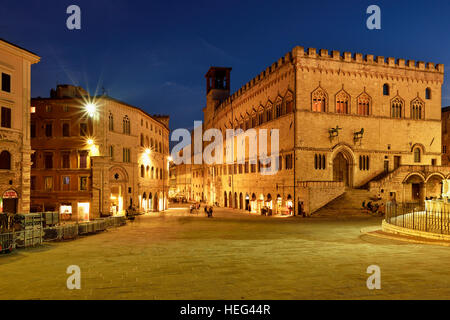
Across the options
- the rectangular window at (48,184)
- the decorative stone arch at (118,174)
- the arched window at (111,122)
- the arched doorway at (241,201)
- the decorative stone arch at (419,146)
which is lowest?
the arched doorway at (241,201)

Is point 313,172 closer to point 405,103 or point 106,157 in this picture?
point 405,103

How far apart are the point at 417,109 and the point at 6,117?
4197cm

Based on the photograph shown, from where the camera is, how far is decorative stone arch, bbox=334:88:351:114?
39219 millimetres

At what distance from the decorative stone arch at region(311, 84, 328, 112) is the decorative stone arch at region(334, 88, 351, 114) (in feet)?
3.84

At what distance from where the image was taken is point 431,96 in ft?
142

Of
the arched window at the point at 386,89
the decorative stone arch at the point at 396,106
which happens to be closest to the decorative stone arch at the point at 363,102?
the arched window at the point at 386,89

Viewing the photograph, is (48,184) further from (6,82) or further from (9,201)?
(6,82)

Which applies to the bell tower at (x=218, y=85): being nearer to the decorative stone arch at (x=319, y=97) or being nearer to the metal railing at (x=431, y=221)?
the decorative stone arch at (x=319, y=97)

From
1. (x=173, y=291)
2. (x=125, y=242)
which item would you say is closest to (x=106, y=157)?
(x=125, y=242)

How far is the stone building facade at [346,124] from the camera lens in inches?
1490

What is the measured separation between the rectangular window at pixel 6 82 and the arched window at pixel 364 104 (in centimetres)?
3344

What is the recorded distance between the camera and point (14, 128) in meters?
25.9
